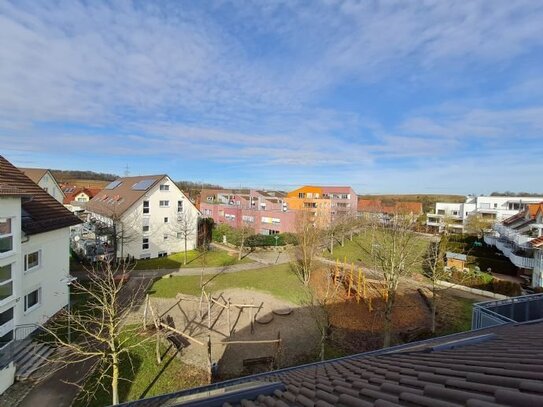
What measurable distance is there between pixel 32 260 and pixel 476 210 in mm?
73460

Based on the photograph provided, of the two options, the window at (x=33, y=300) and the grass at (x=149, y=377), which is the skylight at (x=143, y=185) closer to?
the window at (x=33, y=300)

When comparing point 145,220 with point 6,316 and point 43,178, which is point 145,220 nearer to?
point 43,178

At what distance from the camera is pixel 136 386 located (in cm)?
1220

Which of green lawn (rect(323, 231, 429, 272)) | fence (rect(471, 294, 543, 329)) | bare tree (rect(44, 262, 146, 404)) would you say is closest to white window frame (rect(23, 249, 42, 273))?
bare tree (rect(44, 262, 146, 404))

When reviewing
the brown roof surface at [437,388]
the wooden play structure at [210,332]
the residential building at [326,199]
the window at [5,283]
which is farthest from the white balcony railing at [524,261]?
the window at [5,283]

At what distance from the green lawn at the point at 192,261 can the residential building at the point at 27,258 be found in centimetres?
1127


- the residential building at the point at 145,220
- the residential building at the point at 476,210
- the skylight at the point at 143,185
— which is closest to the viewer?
the residential building at the point at 145,220

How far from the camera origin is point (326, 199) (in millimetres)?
61188

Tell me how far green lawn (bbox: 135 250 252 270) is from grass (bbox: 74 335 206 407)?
603 inches

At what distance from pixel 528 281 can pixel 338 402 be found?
33933mm

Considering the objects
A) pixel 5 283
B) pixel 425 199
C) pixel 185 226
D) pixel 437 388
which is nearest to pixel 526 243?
pixel 437 388

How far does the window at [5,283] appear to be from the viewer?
1254 centimetres

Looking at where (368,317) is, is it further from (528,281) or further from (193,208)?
(193,208)

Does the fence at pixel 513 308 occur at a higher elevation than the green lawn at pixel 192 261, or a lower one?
higher
